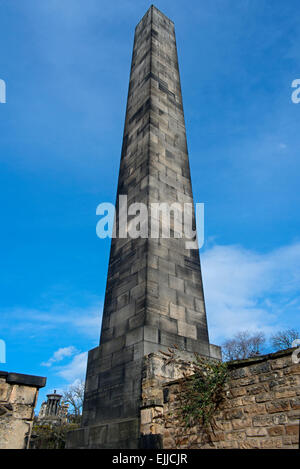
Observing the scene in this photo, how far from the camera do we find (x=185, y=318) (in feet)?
27.1

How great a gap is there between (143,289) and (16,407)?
11.5ft

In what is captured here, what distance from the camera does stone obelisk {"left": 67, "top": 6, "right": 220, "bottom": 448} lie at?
23.0 ft

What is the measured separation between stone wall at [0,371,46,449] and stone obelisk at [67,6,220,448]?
190cm

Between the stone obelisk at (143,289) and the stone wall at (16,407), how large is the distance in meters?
1.90

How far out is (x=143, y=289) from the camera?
7.88m

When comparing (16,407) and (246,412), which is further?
(16,407)

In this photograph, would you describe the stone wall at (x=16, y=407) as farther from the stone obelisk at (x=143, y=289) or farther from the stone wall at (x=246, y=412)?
the stone wall at (x=246, y=412)

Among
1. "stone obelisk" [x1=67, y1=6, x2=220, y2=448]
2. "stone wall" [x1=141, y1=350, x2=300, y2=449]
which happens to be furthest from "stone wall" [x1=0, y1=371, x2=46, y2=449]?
"stone wall" [x1=141, y1=350, x2=300, y2=449]

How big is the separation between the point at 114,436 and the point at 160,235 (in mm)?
4674

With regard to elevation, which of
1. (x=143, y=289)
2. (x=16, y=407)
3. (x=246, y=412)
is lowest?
(x=246, y=412)

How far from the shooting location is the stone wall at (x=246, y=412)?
450cm

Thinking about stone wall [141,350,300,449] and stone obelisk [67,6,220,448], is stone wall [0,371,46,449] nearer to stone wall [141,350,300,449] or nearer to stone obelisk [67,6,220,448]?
stone obelisk [67,6,220,448]
